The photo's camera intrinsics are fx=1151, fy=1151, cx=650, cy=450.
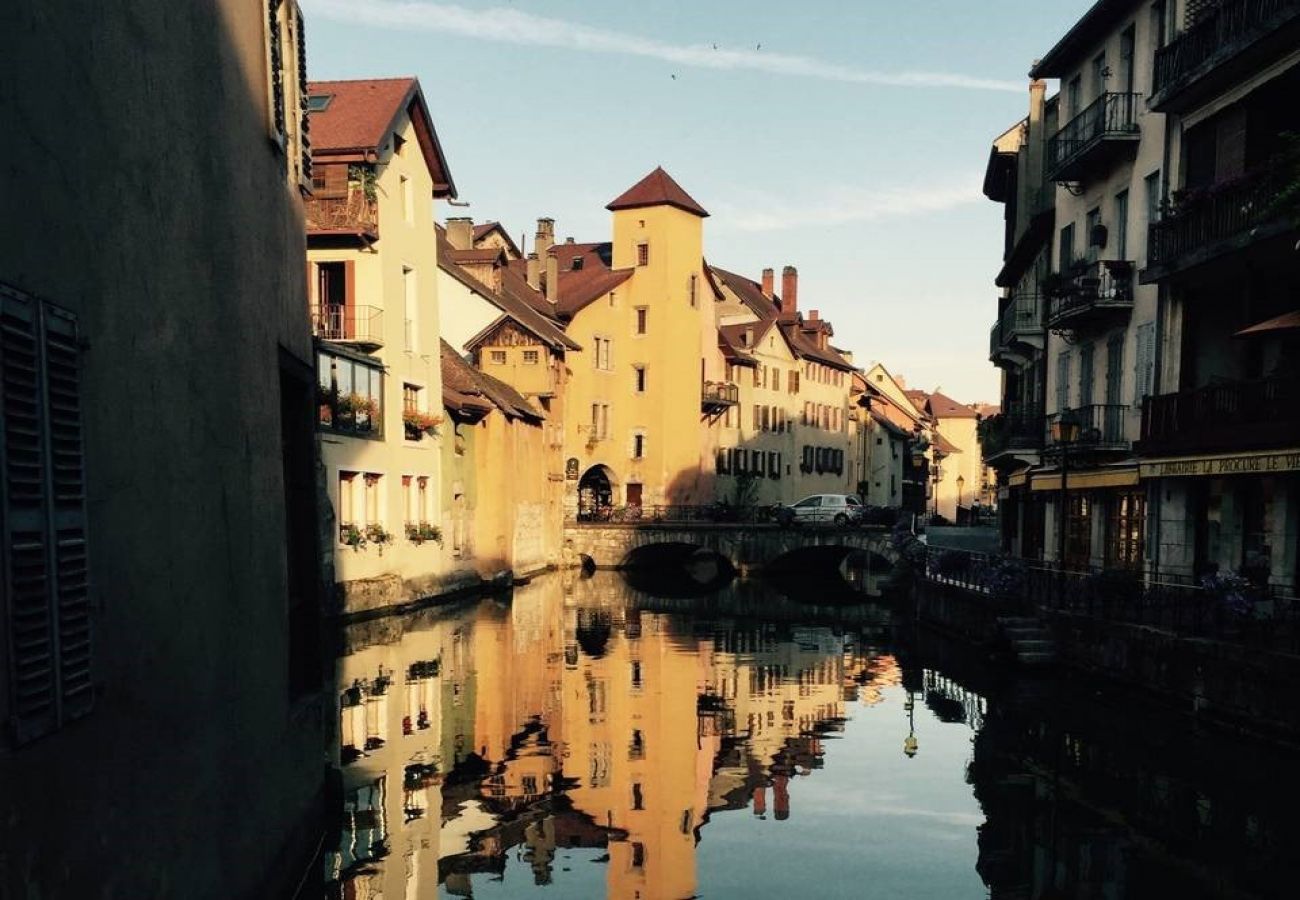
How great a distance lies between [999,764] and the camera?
1578 cm

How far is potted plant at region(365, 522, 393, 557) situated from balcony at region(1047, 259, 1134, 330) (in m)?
18.0

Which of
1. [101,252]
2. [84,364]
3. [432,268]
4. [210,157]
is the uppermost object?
[432,268]

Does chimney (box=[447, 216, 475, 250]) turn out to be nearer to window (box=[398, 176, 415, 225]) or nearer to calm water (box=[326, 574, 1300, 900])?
window (box=[398, 176, 415, 225])

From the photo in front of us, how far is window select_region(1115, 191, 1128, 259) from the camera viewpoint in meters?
26.1

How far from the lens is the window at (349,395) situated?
27703 mm

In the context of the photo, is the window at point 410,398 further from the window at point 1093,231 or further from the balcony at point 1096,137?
Result: the window at point 1093,231

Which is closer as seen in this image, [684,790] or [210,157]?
[210,157]

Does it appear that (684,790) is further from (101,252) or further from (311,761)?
(101,252)

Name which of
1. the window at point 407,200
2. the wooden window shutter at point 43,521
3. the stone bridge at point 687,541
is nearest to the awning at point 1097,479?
the window at point 407,200

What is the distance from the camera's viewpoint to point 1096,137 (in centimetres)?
2573

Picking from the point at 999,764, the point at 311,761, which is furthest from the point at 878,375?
the point at 311,761

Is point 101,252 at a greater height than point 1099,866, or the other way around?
point 101,252

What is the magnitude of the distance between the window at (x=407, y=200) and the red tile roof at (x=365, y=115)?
2006mm

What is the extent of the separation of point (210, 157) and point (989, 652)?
20109 millimetres
